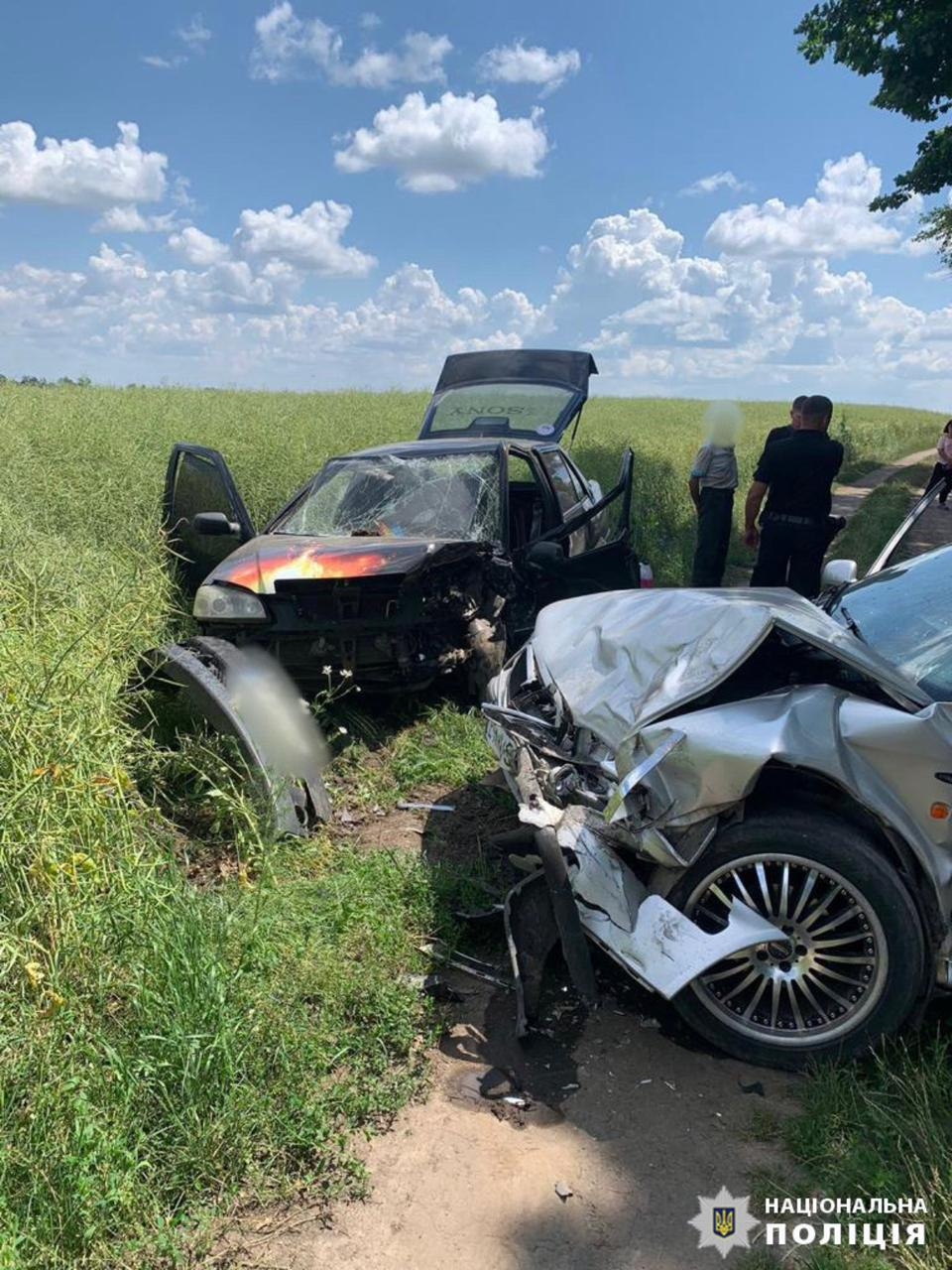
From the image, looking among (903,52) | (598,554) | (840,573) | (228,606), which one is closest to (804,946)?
(840,573)

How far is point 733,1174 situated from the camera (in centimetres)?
235

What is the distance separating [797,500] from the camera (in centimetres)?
621

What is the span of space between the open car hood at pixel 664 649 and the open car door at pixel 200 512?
2.12 m

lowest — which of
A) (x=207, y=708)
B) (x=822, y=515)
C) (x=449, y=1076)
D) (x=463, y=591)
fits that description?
(x=449, y=1076)

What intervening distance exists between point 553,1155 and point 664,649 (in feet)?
5.69

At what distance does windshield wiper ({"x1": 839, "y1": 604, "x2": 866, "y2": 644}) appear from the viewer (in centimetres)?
347

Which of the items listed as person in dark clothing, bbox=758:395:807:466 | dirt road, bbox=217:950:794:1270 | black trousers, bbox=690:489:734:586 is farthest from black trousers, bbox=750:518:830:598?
dirt road, bbox=217:950:794:1270

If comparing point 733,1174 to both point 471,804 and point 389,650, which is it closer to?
point 471,804

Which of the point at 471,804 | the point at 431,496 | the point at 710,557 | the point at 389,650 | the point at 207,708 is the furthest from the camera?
the point at 710,557

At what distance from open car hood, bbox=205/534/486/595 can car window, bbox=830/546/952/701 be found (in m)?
2.16

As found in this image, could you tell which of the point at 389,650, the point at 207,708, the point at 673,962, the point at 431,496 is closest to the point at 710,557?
the point at 431,496

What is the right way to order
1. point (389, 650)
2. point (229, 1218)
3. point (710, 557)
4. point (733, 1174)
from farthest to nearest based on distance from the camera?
point (710, 557) < point (389, 650) < point (733, 1174) < point (229, 1218)

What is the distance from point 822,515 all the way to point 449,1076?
4.90 m

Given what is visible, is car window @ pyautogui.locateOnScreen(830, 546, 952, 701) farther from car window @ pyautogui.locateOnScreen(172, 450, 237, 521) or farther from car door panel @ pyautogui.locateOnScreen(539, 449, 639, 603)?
car window @ pyautogui.locateOnScreen(172, 450, 237, 521)
